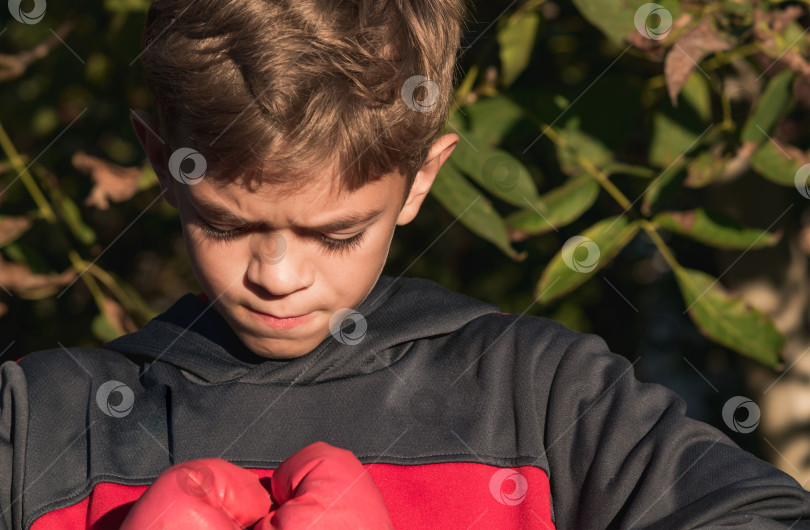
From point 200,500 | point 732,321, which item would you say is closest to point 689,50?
point 732,321

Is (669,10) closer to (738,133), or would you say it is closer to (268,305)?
(738,133)

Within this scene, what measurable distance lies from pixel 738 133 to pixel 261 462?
81cm

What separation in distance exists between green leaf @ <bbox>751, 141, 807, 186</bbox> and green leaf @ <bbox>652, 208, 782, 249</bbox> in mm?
84

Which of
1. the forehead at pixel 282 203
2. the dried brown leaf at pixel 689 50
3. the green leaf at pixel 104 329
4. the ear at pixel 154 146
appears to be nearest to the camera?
the forehead at pixel 282 203

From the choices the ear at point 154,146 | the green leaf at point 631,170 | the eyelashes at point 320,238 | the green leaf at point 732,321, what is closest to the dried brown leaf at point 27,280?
the ear at point 154,146

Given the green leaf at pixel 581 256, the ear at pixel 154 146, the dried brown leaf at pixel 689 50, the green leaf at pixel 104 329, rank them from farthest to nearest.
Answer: the green leaf at pixel 104 329
the green leaf at pixel 581 256
the dried brown leaf at pixel 689 50
the ear at pixel 154 146

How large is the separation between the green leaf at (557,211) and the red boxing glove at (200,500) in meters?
0.61

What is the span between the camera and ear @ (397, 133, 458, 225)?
1054mm

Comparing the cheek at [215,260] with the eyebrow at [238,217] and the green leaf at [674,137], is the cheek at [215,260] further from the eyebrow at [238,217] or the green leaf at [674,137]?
the green leaf at [674,137]

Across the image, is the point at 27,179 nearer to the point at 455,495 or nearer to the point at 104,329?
the point at 104,329

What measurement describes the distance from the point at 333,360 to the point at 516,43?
1.90ft

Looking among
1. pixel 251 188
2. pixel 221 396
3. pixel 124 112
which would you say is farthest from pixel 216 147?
pixel 124 112

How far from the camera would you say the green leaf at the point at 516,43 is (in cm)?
131

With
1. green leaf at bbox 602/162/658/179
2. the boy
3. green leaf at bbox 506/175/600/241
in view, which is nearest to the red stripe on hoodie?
the boy
